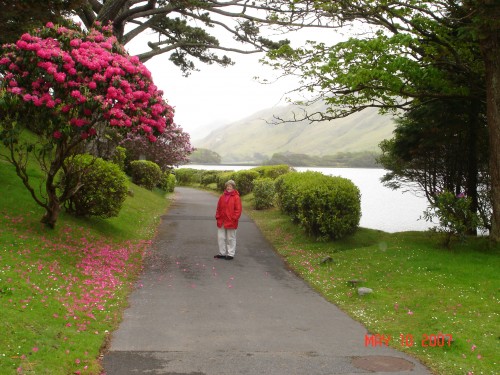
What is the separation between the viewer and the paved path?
5965 mm

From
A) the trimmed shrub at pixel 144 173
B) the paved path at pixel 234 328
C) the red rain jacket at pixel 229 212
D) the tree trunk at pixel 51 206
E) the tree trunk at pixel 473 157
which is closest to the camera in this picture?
the paved path at pixel 234 328

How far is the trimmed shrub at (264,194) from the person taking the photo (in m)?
25.9

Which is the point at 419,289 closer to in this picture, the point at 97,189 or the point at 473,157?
the point at 473,157

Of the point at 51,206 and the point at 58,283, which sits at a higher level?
the point at 51,206

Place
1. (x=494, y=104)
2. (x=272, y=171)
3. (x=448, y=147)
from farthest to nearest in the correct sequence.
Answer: (x=272, y=171), (x=448, y=147), (x=494, y=104)

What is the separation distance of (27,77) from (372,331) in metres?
9.23

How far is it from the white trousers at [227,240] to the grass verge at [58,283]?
235 centimetres

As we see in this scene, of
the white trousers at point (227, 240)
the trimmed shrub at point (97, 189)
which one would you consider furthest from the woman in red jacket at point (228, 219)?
the trimmed shrub at point (97, 189)

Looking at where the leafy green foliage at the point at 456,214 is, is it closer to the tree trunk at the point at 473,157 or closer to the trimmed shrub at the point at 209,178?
the tree trunk at the point at 473,157

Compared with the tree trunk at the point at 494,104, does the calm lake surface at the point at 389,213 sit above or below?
below

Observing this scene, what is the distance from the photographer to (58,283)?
877 cm

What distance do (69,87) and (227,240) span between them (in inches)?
231

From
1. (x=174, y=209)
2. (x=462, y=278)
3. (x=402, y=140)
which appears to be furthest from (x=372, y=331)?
(x=174, y=209)
